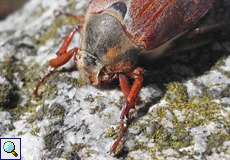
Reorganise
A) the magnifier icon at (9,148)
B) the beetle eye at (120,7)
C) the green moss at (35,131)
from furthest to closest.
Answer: the beetle eye at (120,7), the green moss at (35,131), the magnifier icon at (9,148)

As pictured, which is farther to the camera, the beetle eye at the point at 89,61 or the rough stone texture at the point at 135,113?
the beetle eye at the point at 89,61

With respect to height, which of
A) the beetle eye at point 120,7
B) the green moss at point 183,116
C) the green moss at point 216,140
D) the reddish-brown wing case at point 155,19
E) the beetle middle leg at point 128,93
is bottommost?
the green moss at point 216,140

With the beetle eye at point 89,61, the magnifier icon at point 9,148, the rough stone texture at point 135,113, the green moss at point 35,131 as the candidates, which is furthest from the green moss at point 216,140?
the magnifier icon at point 9,148

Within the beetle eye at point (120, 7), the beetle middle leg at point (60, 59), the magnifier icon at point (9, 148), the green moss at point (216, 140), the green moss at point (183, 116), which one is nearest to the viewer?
the green moss at point (216, 140)

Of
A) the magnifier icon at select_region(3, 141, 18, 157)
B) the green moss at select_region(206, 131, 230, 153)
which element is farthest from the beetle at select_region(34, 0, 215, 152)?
the green moss at select_region(206, 131, 230, 153)

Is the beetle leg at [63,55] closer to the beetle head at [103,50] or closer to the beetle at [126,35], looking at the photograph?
the beetle at [126,35]

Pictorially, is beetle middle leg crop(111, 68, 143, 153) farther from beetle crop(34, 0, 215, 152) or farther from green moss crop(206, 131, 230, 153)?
green moss crop(206, 131, 230, 153)
